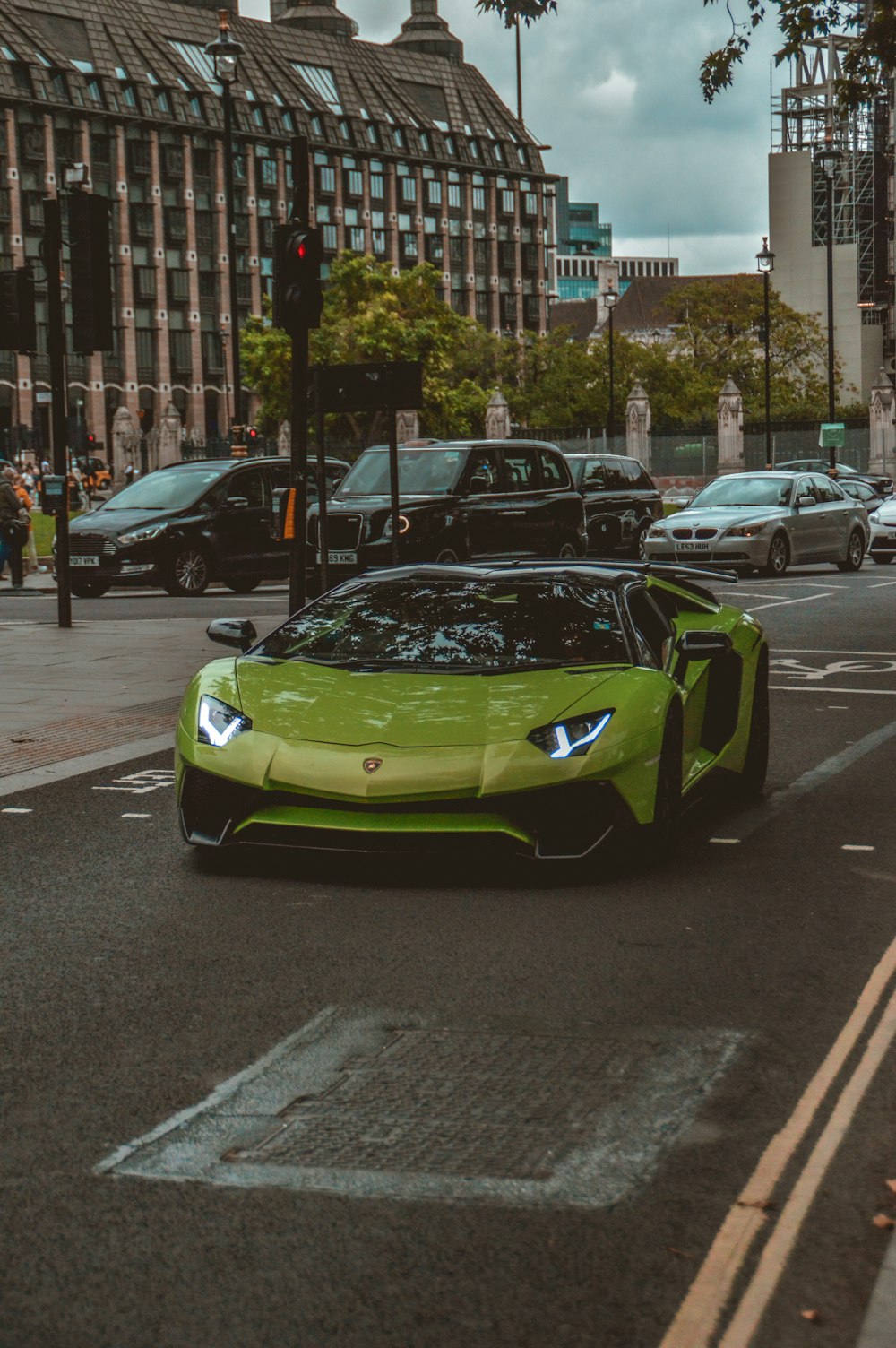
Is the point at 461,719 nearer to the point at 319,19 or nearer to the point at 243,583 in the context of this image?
the point at 243,583

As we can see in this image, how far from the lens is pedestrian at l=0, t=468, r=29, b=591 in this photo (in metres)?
25.7

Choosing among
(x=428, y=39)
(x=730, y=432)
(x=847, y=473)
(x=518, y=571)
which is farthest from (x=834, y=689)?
(x=428, y=39)

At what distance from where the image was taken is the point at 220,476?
1021 inches

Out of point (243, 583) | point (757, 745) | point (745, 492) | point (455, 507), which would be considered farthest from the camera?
point (745, 492)

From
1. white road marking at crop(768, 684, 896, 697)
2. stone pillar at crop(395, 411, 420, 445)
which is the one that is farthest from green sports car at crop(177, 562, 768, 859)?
stone pillar at crop(395, 411, 420, 445)

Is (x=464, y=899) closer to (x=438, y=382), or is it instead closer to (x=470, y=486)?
(x=470, y=486)

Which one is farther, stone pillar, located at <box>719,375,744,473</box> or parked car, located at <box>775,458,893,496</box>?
stone pillar, located at <box>719,375,744,473</box>

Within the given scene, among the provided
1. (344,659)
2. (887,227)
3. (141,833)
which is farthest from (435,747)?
(887,227)

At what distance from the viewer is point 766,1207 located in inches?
150

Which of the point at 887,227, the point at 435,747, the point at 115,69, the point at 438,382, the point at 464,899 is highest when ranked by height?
the point at 115,69

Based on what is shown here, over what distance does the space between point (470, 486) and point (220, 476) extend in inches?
167

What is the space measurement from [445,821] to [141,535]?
18815 mm

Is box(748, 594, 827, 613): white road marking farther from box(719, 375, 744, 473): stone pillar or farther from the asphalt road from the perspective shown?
box(719, 375, 744, 473): stone pillar

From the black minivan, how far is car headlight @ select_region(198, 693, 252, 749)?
17.4 meters
